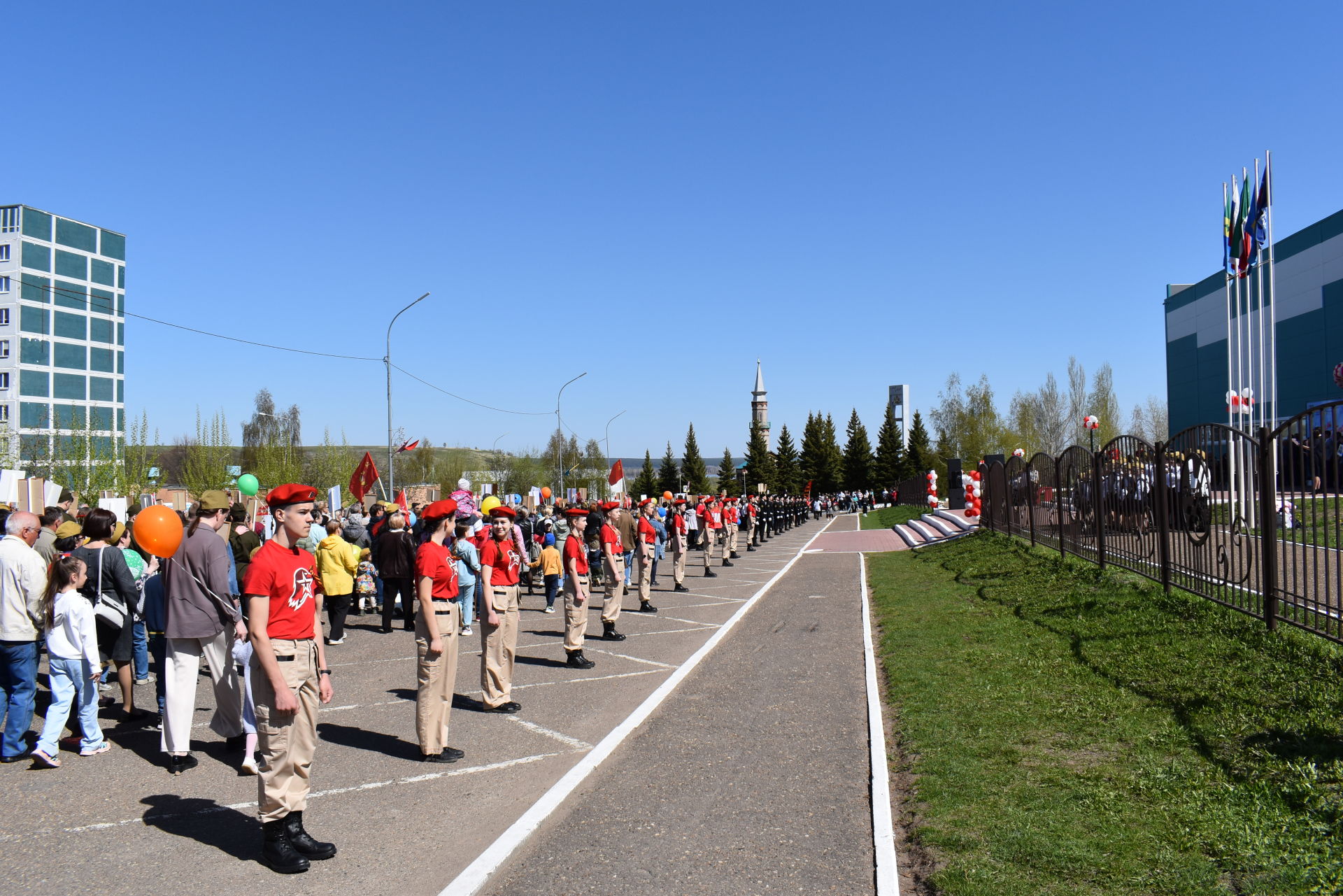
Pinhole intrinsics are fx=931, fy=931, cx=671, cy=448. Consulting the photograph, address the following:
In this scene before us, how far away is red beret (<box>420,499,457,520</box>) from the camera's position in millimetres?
7305

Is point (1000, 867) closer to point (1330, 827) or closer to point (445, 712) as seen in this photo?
point (1330, 827)

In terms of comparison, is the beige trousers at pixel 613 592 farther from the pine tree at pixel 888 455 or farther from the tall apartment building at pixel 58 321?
the pine tree at pixel 888 455

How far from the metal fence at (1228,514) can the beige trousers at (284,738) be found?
22.2ft

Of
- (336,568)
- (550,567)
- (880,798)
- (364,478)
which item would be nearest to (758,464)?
(364,478)

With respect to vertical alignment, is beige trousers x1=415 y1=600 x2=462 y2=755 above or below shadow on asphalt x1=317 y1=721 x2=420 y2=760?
above

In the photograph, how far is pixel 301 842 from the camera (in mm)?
4781

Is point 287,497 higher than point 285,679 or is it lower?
higher

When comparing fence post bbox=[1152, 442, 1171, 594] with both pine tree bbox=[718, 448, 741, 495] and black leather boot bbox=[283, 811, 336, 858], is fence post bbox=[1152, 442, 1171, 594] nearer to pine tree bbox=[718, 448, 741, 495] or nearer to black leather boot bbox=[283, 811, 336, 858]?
black leather boot bbox=[283, 811, 336, 858]

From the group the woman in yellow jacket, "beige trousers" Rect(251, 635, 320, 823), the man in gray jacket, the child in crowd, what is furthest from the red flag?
"beige trousers" Rect(251, 635, 320, 823)

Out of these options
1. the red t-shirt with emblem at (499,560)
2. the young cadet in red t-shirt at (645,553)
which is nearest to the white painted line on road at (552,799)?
the red t-shirt with emblem at (499,560)

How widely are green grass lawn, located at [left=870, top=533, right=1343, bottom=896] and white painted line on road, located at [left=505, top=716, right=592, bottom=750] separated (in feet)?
7.66

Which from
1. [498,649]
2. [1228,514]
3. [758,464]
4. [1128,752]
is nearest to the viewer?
[1128,752]

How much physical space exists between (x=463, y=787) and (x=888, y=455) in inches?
4005

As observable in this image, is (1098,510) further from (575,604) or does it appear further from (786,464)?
(786,464)
